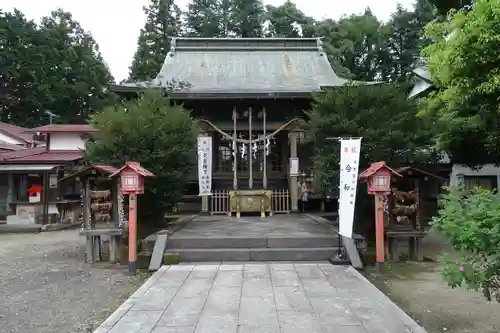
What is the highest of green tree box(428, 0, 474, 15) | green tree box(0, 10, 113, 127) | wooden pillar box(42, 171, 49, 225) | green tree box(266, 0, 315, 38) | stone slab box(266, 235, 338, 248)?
green tree box(266, 0, 315, 38)

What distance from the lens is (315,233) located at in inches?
381

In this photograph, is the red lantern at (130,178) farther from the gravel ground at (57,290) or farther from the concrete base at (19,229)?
the concrete base at (19,229)

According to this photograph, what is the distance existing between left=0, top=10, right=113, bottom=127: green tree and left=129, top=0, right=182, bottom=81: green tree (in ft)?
13.3

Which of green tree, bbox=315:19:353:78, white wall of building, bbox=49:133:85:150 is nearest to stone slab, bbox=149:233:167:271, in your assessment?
white wall of building, bbox=49:133:85:150

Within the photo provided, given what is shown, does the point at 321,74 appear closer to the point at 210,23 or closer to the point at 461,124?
the point at 461,124

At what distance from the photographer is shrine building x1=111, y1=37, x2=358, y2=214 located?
1435 centimetres

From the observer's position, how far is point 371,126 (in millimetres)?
9516

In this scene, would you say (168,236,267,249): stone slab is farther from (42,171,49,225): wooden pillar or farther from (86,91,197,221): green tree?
(42,171,49,225): wooden pillar

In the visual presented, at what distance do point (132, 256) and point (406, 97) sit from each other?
23.6 feet

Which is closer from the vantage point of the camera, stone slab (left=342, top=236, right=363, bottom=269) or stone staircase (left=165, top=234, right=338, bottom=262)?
stone slab (left=342, top=236, right=363, bottom=269)

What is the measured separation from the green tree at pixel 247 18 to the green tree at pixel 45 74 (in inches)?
515

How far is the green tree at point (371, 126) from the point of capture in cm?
942

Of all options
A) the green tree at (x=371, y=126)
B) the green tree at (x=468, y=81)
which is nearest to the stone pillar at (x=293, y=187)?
the green tree at (x=371, y=126)

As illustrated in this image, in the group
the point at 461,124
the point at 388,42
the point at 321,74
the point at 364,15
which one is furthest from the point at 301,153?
the point at 364,15
